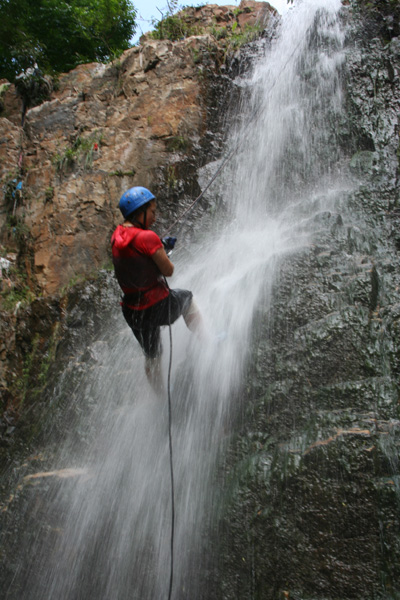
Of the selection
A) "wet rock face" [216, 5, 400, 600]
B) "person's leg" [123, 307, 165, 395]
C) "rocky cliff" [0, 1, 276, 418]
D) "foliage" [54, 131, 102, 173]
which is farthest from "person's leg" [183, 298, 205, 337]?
"foliage" [54, 131, 102, 173]

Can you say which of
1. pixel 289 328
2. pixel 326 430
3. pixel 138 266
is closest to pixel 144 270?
pixel 138 266

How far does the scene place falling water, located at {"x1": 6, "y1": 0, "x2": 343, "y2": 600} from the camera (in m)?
3.29

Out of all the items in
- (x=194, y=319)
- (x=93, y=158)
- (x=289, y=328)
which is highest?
(x=93, y=158)

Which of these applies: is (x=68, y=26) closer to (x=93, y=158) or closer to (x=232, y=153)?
(x=93, y=158)

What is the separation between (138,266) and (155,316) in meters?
0.48

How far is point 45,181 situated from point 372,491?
6.44 metres

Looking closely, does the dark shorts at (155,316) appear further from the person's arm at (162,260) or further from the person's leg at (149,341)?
the person's arm at (162,260)

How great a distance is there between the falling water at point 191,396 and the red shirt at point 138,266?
0.92 m

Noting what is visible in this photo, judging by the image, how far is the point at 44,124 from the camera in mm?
7785

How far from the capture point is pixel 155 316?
3629 mm

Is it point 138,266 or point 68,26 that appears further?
point 68,26

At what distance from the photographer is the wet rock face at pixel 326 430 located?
105 inches

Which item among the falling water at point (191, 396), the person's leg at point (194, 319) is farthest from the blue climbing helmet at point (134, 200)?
the falling water at point (191, 396)

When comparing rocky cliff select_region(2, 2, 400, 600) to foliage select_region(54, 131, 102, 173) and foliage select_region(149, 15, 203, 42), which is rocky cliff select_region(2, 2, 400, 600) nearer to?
foliage select_region(54, 131, 102, 173)
